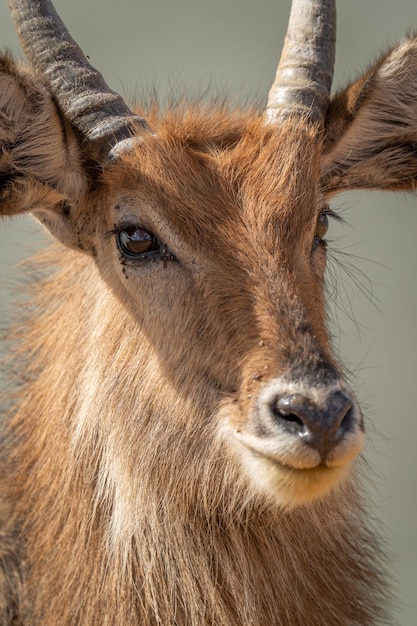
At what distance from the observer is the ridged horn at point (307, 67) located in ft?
17.9

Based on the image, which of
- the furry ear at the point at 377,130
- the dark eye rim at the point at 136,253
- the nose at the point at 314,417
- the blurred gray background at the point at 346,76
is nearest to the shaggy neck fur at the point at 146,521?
the dark eye rim at the point at 136,253

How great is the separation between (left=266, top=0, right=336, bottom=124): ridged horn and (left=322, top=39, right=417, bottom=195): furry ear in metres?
0.17

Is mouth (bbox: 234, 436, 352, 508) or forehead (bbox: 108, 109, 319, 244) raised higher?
forehead (bbox: 108, 109, 319, 244)

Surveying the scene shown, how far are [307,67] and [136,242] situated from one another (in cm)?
145

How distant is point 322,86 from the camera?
218 inches

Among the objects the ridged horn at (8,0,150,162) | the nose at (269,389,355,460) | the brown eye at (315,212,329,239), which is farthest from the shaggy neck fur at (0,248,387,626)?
the brown eye at (315,212,329,239)

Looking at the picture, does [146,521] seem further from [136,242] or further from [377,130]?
[377,130]

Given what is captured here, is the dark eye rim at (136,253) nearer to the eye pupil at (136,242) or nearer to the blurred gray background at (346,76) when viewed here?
the eye pupil at (136,242)

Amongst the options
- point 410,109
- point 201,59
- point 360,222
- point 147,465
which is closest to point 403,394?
point 360,222

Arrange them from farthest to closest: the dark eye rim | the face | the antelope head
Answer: the dark eye rim < the antelope head < the face

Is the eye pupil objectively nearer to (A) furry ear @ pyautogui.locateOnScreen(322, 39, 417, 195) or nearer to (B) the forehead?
(B) the forehead

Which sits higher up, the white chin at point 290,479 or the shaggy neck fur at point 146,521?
the white chin at point 290,479

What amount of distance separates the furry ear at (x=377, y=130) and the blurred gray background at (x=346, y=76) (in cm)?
534

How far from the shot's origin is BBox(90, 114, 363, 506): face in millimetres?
4215
